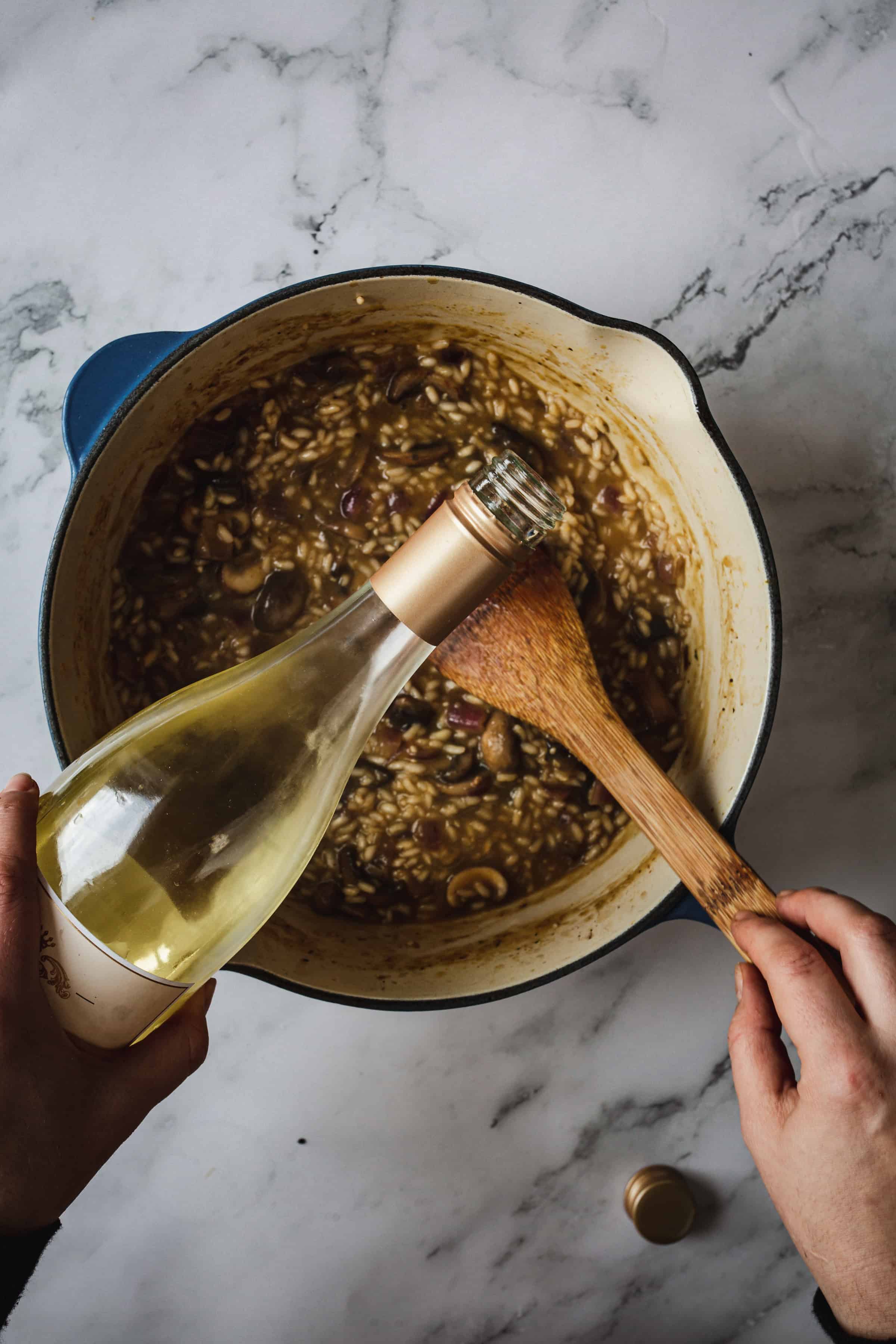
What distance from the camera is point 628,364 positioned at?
1263 mm

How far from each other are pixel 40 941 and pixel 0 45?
1.31 m

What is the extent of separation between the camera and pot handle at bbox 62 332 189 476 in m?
1.18

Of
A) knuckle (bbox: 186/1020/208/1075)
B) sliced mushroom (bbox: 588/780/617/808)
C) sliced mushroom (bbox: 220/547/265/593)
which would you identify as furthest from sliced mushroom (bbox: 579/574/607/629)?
knuckle (bbox: 186/1020/208/1075)

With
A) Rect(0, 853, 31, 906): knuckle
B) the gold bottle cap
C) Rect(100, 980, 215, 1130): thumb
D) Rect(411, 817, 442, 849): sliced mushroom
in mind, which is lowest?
the gold bottle cap

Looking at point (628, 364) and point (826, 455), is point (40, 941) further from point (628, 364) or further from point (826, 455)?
point (826, 455)

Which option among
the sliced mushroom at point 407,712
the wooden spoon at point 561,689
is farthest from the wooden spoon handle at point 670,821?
Result: the sliced mushroom at point 407,712

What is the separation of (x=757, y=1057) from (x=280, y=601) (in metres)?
0.83

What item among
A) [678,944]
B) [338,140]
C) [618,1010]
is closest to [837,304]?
[338,140]

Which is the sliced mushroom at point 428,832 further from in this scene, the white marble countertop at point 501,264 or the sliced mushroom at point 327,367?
the sliced mushroom at point 327,367

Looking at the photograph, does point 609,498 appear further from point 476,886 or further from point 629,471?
point 476,886

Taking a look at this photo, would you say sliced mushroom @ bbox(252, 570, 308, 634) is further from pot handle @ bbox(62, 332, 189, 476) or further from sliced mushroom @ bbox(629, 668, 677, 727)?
sliced mushroom @ bbox(629, 668, 677, 727)

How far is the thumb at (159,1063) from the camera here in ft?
3.46

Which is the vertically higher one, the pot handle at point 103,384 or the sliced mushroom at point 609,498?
the pot handle at point 103,384

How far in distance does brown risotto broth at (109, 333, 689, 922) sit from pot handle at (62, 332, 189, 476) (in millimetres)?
142
